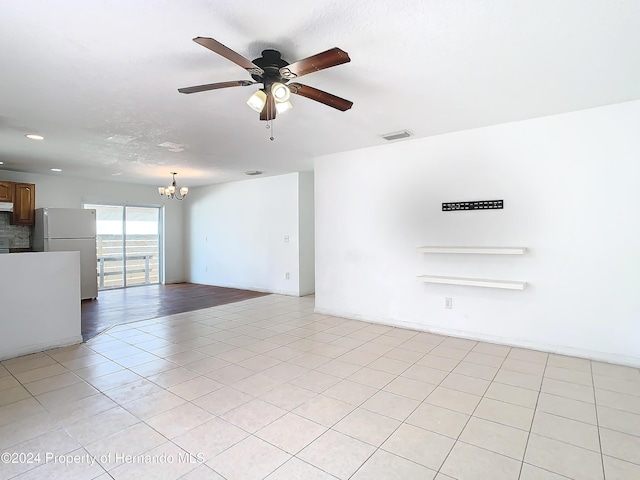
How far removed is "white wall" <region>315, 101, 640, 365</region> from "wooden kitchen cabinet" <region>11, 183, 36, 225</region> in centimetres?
568

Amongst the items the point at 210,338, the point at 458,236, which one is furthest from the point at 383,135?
the point at 210,338

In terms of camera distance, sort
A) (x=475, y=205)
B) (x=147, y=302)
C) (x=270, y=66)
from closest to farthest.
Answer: (x=270, y=66) < (x=475, y=205) < (x=147, y=302)

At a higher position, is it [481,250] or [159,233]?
[159,233]

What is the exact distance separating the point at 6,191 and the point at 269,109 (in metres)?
6.13

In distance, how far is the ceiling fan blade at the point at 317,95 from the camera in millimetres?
2242

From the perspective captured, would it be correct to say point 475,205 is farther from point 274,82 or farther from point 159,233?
point 159,233

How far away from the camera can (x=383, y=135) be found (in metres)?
4.11

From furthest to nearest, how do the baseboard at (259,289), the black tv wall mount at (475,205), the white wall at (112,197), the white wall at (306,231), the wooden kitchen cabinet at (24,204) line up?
the baseboard at (259,289), the white wall at (306,231), the white wall at (112,197), the wooden kitchen cabinet at (24,204), the black tv wall mount at (475,205)

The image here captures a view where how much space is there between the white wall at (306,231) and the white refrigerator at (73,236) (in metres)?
4.07

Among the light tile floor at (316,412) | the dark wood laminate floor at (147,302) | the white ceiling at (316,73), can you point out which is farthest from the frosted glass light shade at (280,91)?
the dark wood laminate floor at (147,302)

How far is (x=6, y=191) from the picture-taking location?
19.2 ft

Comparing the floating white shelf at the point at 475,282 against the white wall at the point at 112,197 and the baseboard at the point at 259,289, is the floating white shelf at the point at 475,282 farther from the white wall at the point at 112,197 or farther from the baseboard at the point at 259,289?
the white wall at the point at 112,197

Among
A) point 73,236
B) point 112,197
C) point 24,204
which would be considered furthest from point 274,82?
point 112,197

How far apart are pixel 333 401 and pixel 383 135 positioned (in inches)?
118
